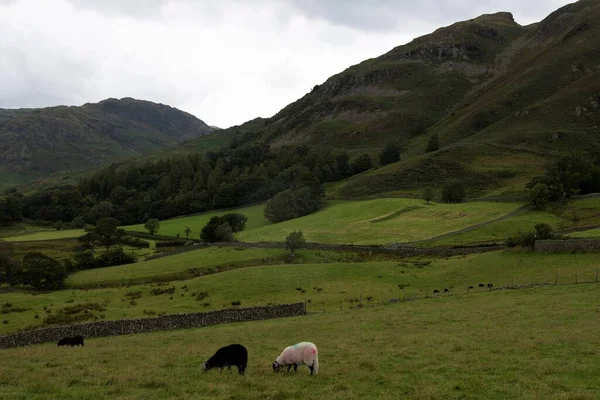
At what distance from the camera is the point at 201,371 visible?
1936 centimetres

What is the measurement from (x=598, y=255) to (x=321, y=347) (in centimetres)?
4157

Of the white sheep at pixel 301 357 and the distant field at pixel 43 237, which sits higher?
the distant field at pixel 43 237

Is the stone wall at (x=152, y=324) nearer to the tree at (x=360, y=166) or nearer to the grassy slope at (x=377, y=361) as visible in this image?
the grassy slope at (x=377, y=361)

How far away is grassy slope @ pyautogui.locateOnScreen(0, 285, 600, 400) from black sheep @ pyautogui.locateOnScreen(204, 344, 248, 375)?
42cm

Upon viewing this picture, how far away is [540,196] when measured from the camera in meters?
98.8

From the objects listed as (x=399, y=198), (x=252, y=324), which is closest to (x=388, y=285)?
(x=252, y=324)

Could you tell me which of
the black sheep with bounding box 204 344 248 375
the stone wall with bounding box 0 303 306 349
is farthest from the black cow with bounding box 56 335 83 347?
the black sheep with bounding box 204 344 248 375

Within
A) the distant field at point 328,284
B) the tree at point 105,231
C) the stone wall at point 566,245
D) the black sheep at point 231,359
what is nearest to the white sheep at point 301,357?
the black sheep at point 231,359

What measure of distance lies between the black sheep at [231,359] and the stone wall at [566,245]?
163ft

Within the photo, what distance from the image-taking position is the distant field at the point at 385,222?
93.2 metres

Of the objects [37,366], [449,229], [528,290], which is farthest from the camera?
[449,229]

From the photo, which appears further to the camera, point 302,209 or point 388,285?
point 302,209

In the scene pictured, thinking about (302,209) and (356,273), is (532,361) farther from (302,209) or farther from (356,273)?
(302,209)

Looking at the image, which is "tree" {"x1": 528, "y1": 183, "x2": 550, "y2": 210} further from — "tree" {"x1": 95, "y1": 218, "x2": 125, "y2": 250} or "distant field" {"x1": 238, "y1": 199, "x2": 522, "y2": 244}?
"tree" {"x1": 95, "y1": 218, "x2": 125, "y2": 250}
